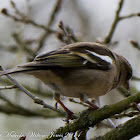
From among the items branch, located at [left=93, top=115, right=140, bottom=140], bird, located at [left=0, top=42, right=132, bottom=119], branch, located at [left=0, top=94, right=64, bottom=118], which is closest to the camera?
branch, located at [left=93, top=115, right=140, bottom=140]

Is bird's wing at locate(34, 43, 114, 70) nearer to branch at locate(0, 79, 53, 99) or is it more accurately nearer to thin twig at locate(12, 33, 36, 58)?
thin twig at locate(12, 33, 36, 58)

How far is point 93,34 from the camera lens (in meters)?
10.3

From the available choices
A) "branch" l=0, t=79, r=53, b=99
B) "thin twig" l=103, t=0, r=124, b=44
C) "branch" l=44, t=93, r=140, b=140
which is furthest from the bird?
"branch" l=0, t=79, r=53, b=99

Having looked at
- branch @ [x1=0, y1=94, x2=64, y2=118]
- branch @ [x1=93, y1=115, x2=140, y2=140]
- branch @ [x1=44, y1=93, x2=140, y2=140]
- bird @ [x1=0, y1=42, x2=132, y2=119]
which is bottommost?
branch @ [x1=0, y1=94, x2=64, y2=118]

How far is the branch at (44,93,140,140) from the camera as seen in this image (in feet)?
11.0

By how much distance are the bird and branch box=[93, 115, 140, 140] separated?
0.63 m

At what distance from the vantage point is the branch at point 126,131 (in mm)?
3338

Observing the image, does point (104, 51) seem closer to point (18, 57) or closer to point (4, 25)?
point (18, 57)

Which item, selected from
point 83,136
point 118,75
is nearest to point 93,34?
point 118,75

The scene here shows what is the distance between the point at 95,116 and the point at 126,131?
0.43m

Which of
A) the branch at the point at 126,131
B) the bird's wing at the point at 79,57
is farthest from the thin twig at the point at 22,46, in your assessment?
the branch at the point at 126,131

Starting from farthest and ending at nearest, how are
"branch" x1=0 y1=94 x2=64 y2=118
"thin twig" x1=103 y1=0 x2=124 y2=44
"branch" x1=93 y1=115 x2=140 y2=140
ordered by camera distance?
1. "branch" x1=0 y1=94 x2=64 y2=118
2. "thin twig" x1=103 y1=0 x2=124 y2=44
3. "branch" x1=93 y1=115 x2=140 y2=140

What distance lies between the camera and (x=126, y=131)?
338 cm

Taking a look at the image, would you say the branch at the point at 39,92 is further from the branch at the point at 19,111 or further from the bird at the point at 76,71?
the bird at the point at 76,71
